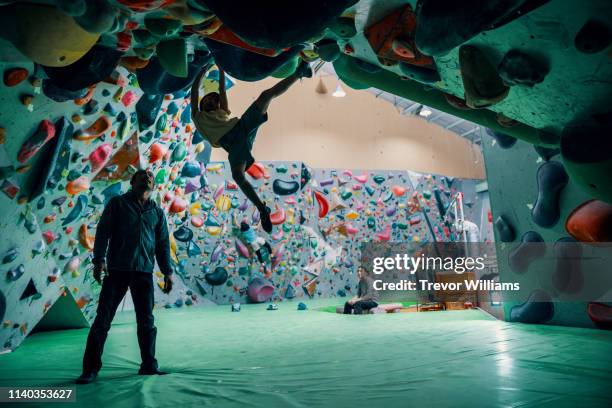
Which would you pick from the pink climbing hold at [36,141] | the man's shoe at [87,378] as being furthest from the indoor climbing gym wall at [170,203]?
the man's shoe at [87,378]

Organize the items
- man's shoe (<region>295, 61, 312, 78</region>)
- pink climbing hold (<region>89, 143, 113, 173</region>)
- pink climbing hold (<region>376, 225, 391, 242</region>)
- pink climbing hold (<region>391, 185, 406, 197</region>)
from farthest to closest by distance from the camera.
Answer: pink climbing hold (<region>391, 185, 406, 197</region>), pink climbing hold (<region>376, 225, 391, 242</region>), pink climbing hold (<region>89, 143, 113, 173</region>), man's shoe (<region>295, 61, 312, 78</region>)

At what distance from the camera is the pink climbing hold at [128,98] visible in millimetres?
3163

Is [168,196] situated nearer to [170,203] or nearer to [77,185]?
[170,203]

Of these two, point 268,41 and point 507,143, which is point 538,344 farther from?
point 268,41

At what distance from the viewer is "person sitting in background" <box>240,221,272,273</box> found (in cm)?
797

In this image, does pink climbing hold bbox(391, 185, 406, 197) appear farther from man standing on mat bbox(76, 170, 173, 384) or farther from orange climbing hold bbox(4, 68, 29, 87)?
orange climbing hold bbox(4, 68, 29, 87)

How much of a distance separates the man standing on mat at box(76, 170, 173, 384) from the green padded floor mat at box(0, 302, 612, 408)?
180 millimetres

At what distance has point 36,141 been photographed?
2.46 meters

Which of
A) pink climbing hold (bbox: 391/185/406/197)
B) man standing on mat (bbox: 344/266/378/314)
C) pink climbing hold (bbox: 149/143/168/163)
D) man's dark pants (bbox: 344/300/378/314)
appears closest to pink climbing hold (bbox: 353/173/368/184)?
pink climbing hold (bbox: 391/185/406/197)

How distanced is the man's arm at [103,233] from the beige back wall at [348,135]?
795 cm

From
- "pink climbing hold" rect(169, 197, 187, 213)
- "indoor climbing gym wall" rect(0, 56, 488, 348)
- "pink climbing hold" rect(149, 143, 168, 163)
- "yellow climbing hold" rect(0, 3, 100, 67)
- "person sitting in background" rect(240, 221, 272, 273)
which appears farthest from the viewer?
"person sitting in background" rect(240, 221, 272, 273)

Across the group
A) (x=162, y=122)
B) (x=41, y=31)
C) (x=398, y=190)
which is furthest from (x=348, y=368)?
(x=398, y=190)

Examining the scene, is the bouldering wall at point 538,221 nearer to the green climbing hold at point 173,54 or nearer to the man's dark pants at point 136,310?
the green climbing hold at point 173,54

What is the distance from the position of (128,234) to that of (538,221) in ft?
11.0
